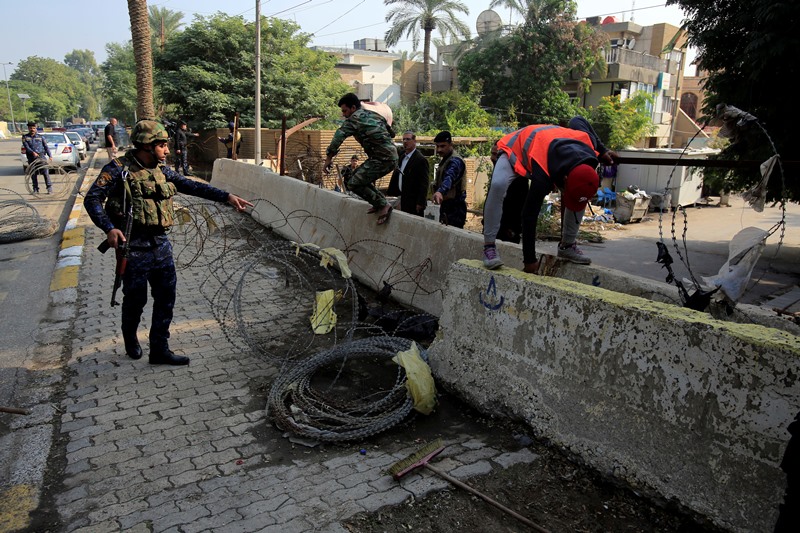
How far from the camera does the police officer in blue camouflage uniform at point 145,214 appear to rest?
4562 millimetres

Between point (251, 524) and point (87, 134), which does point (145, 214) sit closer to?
point (251, 524)

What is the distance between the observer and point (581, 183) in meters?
3.80

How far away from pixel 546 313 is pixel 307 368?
2.03m

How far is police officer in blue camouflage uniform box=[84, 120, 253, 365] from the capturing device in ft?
15.0

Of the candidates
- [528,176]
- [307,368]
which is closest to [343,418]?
[307,368]

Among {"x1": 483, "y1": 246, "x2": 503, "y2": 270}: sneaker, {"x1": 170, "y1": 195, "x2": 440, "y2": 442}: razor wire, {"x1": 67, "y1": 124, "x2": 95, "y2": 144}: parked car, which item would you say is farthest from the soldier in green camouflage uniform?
{"x1": 67, "y1": 124, "x2": 95, "y2": 144}: parked car

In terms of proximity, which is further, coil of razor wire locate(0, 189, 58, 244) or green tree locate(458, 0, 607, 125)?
green tree locate(458, 0, 607, 125)

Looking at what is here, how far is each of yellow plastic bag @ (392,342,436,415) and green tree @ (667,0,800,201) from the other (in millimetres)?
7546

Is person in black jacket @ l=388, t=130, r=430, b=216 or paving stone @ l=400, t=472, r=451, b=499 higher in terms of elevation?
person in black jacket @ l=388, t=130, r=430, b=216

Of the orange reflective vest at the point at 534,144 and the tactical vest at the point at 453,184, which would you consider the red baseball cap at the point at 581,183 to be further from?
the tactical vest at the point at 453,184

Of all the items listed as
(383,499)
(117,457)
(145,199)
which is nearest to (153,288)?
(145,199)

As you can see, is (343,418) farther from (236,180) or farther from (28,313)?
(236,180)

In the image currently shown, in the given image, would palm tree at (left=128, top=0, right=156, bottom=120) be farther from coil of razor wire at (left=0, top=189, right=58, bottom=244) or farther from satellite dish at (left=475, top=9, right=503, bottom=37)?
satellite dish at (left=475, top=9, right=503, bottom=37)

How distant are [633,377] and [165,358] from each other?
3862 millimetres
